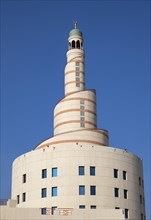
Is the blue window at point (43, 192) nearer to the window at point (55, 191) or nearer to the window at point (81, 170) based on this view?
the window at point (55, 191)

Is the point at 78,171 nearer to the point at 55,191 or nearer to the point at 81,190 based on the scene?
the point at 81,190

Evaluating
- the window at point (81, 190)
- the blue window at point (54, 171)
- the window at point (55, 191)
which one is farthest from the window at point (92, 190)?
the blue window at point (54, 171)

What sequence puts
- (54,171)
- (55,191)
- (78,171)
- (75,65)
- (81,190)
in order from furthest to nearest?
(75,65) → (54,171) → (78,171) → (55,191) → (81,190)

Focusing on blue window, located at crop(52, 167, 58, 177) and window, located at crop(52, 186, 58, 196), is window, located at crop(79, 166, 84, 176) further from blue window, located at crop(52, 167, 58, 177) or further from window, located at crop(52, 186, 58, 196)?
window, located at crop(52, 186, 58, 196)

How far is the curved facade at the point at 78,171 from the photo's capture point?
62.2 metres

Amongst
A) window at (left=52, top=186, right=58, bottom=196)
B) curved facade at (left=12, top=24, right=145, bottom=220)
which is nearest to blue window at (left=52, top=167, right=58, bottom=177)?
curved facade at (left=12, top=24, right=145, bottom=220)

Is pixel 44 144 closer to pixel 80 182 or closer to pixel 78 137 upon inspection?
pixel 78 137

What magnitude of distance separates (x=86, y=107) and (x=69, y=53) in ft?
40.9

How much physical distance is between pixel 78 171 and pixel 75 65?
22846 mm

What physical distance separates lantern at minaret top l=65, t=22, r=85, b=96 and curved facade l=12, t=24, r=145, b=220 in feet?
8.49

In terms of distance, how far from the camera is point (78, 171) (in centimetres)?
6322

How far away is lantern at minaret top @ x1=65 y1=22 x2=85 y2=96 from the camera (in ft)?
248

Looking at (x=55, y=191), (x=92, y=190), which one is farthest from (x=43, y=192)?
(x=92, y=190)

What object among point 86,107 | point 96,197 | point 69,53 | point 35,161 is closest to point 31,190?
point 35,161
